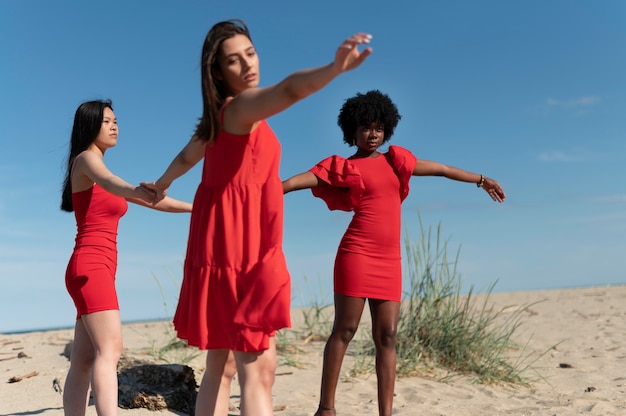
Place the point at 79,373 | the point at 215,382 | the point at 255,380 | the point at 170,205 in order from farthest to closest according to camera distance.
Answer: the point at 170,205, the point at 79,373, the point at 215,382, the point at 255,380

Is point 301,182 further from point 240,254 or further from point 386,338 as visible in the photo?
point 240,254

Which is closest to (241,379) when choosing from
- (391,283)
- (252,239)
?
(252,239)

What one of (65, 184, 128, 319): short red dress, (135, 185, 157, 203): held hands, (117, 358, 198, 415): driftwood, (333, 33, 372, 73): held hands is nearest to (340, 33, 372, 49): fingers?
(333, 33, 372, 73): held hands

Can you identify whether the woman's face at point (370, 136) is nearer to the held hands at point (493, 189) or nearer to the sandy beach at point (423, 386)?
the held hands at point (493, 189)

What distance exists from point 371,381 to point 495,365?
1261 millimetres

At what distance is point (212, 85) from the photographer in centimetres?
250

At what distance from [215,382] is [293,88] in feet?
4.10

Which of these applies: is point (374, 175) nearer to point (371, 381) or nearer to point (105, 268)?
point (105, 268)

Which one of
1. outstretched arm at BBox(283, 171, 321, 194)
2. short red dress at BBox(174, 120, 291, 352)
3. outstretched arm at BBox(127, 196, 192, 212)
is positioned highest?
outstretched arm at BBox(283, 171, 321, 194)

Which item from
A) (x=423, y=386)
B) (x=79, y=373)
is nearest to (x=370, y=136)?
(x=79, y=373)

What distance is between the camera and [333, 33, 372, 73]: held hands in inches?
84.3

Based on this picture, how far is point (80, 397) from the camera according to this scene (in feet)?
12.4

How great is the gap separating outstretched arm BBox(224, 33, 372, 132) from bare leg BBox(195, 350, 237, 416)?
3.12ft

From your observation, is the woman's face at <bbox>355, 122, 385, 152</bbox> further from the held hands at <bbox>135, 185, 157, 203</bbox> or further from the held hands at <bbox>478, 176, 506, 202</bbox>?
the held hands at <bbox>135, 185, 157, 203</bbox>
